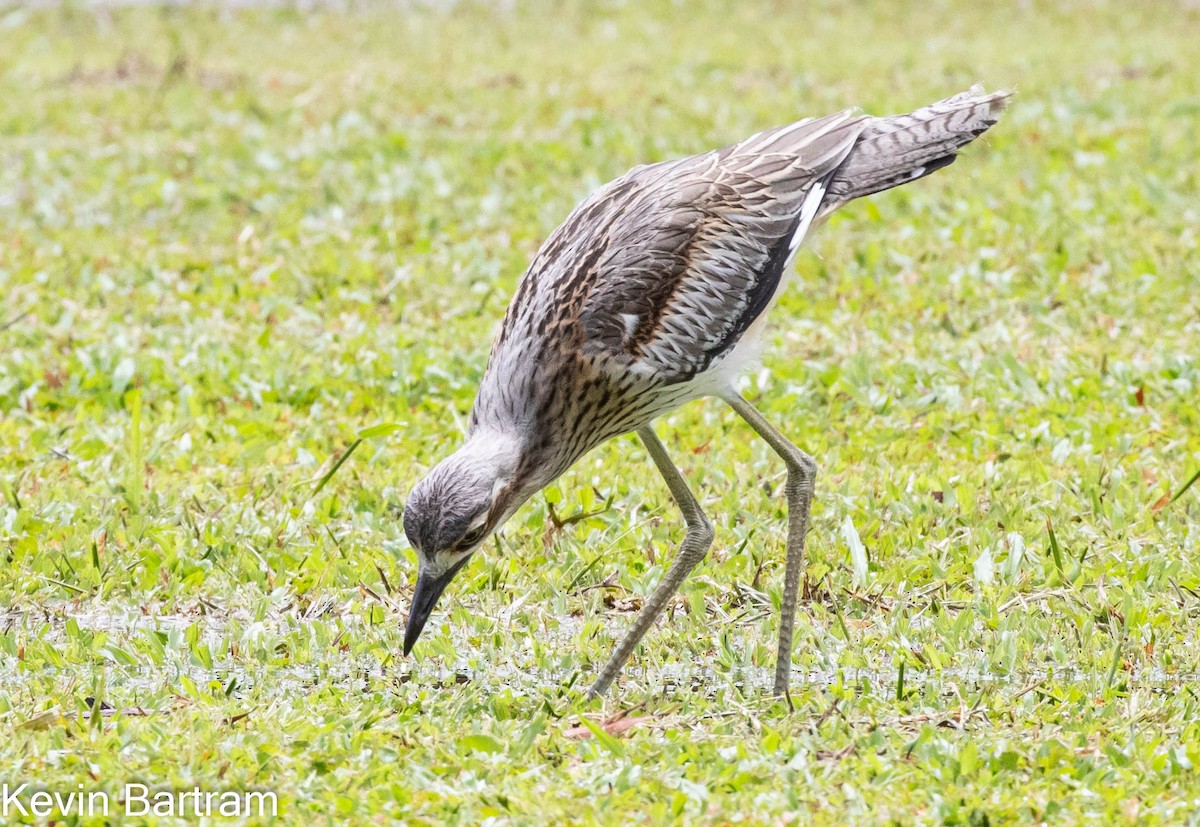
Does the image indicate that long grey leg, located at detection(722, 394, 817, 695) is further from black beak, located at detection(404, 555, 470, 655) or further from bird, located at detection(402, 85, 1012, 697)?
black beak, located at detection(404, 555, 470, 655)

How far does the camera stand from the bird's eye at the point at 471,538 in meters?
4.70

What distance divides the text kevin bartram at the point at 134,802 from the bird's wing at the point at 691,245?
1695 millimetres

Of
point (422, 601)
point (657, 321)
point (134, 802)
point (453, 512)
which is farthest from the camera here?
point (657, 321)

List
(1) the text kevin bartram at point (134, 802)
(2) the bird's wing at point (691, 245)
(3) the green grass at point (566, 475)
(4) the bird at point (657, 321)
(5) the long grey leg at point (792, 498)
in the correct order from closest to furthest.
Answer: (1) the text kevin bartram at point (134, 802) → (3) the green grass at point (566, 475) → (4) the bird at point (657, 321) → (5) the long grey leg at point (792, 498) → (2) the bird's wing at point (691, 245)

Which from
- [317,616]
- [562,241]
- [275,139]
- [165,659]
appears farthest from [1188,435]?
[275,139]

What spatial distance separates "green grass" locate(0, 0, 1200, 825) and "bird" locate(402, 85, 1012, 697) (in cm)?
41

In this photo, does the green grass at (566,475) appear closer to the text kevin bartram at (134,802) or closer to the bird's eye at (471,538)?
the text kevin bartram at (134,802)

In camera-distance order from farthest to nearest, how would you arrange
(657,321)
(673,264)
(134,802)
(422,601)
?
(673,264) → (657,321) → (422,601) → (134,802)

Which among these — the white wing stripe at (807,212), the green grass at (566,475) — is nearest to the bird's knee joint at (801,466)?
the green grass at (566,475)

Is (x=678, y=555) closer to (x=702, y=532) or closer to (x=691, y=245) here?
(x=702, y=532)

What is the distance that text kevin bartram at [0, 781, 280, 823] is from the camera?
13.2ft

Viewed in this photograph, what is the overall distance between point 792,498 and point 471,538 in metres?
1.14

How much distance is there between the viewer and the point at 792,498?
5.27 m

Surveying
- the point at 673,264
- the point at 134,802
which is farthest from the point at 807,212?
the point at 134,802
